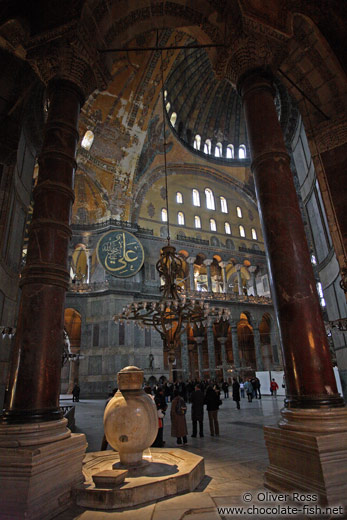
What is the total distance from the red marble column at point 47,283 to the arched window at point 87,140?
44.0 feet

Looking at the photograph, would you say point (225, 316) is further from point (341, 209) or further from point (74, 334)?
point (74, 334)

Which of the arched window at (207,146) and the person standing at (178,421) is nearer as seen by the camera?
the person standing at (178,421)

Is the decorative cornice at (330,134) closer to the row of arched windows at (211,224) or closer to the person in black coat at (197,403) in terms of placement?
the person in black coat at (197,403)

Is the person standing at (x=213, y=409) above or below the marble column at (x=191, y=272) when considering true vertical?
below

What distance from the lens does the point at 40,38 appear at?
4242 millimetres

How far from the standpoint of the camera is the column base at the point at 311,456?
237 centimetres

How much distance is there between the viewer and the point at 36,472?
234 cm

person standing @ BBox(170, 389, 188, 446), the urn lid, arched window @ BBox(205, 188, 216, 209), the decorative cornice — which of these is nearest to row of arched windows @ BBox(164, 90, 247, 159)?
arched window @ BBox(205, 188, 216, 209)

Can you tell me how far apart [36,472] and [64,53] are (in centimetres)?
486

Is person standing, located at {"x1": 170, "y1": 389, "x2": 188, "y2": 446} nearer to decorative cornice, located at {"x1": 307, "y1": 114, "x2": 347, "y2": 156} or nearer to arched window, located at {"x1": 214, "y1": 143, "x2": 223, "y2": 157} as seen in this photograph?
decorative cornice, located at {"x1": 307, "y1": 114, "x2": 347, "y2": 156}

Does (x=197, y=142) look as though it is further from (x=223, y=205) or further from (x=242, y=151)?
(x=223, y=205)

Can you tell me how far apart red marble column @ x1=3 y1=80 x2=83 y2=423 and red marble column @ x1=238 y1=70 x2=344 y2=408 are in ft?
7.53

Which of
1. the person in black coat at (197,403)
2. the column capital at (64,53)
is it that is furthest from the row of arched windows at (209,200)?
the column capital at (64,53)

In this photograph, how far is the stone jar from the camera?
319cm
